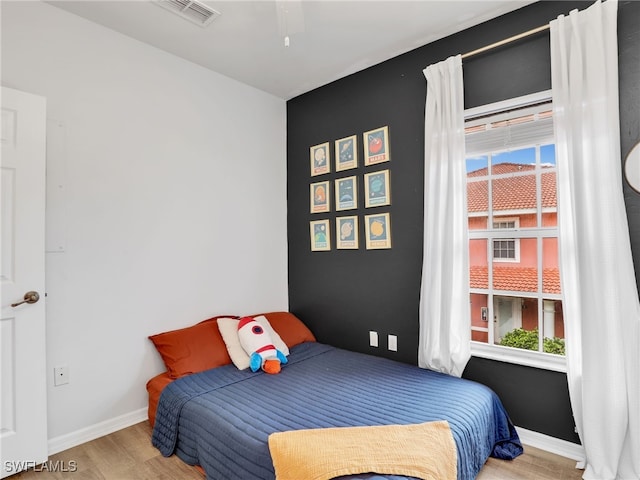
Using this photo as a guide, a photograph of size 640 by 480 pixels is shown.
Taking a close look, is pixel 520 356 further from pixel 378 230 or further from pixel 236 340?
pixel 236 340

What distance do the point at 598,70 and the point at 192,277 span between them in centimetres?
286

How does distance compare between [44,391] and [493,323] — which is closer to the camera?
[44,391]

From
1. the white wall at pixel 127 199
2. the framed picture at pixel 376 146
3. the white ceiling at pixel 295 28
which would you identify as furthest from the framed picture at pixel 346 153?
the white wall at pixel 127 199

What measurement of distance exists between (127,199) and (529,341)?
2818 mm

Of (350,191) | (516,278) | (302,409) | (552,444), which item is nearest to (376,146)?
(350,191)

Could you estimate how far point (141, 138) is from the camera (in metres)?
2.52

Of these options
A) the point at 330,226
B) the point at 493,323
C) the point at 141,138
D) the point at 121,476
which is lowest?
the point at 121,476

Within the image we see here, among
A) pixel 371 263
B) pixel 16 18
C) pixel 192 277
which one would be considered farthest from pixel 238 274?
pixel 16 18

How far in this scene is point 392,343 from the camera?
2752mm

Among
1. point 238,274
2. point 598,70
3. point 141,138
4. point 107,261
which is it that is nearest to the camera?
point 598,70

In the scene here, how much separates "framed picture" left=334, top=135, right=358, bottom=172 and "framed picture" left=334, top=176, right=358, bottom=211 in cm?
11

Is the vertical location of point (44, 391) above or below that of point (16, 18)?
below

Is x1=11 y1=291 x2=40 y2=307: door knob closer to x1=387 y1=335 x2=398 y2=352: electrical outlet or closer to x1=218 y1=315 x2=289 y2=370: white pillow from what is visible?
x1=218 y1=315 x2=289 y2=370: white pillow

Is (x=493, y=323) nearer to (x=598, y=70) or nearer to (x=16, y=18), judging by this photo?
(x=598, y=70)
